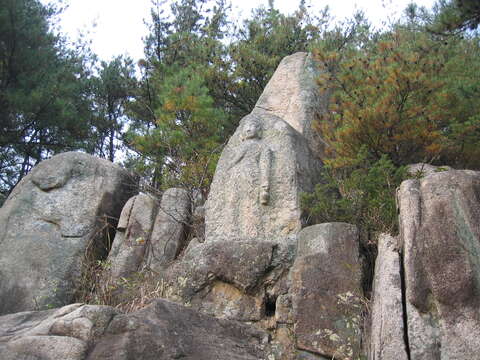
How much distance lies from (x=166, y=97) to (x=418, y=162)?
539 centimetres

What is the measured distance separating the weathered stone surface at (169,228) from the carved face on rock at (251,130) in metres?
1.61

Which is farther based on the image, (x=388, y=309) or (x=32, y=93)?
A: (x=32, y=93)

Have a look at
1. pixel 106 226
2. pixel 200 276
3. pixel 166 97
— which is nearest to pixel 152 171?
pixel 166 97

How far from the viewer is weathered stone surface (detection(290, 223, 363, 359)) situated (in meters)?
5.58

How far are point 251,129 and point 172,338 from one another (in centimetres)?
458

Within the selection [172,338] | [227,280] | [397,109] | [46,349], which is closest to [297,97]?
[397,109]

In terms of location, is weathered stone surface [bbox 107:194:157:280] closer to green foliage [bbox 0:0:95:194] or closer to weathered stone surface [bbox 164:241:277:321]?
weathered stone surface [bbox 164:241:277:321]

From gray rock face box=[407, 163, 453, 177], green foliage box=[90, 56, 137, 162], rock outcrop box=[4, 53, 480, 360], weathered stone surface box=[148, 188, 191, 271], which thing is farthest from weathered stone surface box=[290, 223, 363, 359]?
green foliage box=[90, 56, 137, 162]

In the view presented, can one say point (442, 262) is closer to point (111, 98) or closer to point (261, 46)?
point (261, 46)

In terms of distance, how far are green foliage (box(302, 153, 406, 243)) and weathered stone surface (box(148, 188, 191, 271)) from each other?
2481 millimetres

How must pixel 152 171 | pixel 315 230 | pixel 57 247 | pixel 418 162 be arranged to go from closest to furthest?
pixel 315 230 < pixel 418 162 < pixel 57 247 < pixel 152 171

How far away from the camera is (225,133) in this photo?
12.9 meters

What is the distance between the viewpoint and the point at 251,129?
8914 mm

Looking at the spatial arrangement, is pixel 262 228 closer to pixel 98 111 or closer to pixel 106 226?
pixel 106 226
